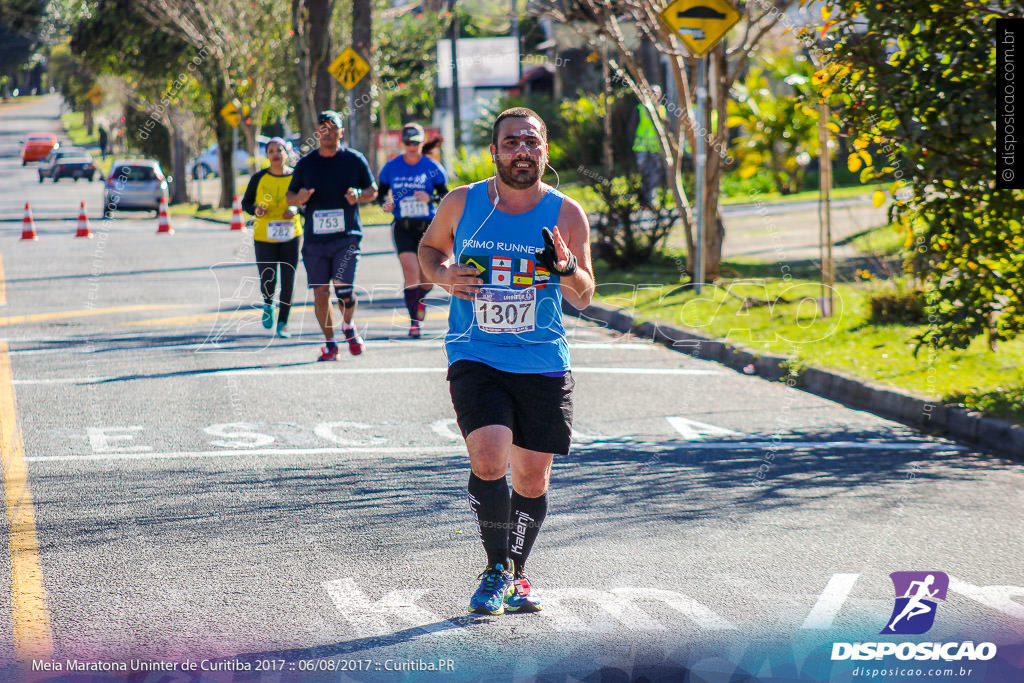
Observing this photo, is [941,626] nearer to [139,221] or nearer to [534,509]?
[534,509]

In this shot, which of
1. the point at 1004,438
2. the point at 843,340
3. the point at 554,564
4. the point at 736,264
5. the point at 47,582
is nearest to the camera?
the point at 47,582

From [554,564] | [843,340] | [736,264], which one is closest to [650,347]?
[843,340]

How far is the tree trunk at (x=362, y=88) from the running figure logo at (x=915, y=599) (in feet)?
89.0

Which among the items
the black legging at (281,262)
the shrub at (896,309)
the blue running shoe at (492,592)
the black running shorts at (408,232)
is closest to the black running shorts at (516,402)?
the blue running shoe at (492,592)

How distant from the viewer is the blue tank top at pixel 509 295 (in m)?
5.01

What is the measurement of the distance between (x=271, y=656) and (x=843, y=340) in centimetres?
864

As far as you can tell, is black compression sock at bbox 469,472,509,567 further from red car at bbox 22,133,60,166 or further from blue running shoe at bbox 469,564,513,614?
red car at bbox 22,133,60,166

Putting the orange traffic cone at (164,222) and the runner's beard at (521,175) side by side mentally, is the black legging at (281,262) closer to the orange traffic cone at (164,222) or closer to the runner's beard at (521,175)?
the runner's beard at (521,175)

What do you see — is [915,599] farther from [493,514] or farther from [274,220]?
[274,220]

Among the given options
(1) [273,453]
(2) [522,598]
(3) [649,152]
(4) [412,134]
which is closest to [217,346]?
(4) [412,134]

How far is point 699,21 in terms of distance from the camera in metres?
13.2

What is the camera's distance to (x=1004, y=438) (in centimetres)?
860

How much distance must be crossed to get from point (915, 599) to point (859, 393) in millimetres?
5034

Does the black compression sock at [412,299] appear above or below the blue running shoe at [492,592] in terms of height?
above
